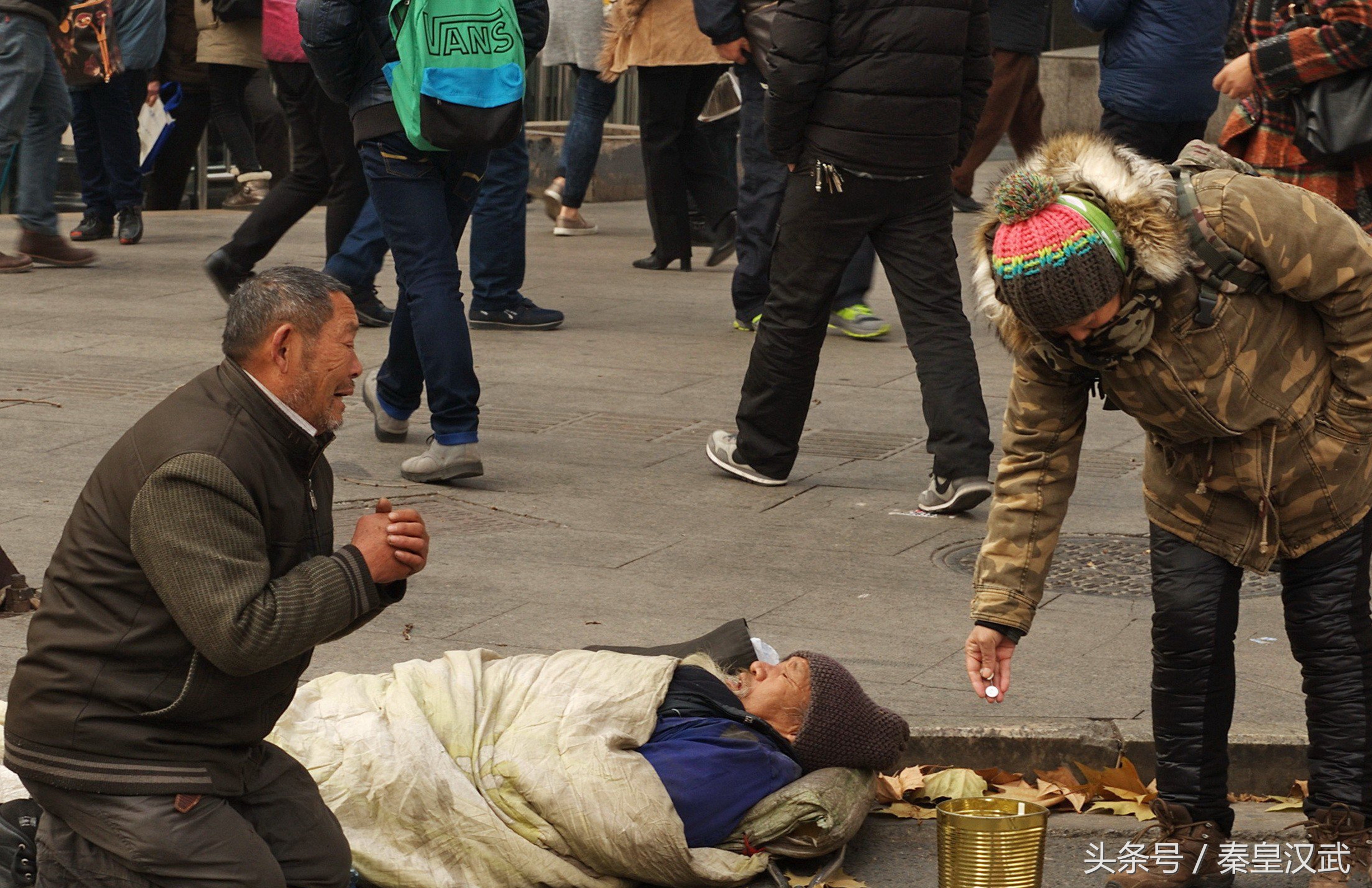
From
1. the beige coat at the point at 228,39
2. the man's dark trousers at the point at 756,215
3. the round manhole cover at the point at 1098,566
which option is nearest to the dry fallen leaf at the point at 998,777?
the round manhole cover at the point at 1098,566

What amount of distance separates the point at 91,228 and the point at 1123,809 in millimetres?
9538

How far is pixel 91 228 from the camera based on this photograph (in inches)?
479

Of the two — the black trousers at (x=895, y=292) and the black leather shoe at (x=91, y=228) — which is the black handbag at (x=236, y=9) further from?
the black trousers at (x=895, y=292)

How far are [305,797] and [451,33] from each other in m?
3.37

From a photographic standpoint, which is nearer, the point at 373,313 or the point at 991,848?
the point at 991,848

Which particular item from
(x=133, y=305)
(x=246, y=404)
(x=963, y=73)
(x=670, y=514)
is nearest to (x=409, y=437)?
(x=670, y=514)

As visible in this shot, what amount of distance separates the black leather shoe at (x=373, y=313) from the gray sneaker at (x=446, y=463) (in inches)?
102

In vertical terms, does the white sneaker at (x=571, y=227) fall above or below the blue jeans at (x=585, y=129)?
below

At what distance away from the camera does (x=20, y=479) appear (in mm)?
6391

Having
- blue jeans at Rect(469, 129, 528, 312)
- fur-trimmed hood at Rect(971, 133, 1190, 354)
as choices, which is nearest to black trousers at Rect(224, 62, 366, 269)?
blue jeans at Rect(469, 129, 528, 312)

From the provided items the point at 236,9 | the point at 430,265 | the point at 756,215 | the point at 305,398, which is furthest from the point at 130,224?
the point at 305,398

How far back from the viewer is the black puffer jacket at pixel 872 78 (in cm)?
Answer: 607

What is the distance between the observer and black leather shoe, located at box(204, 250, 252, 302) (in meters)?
8.84

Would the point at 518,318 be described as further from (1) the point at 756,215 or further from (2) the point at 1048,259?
(2) the point at 1048,259
